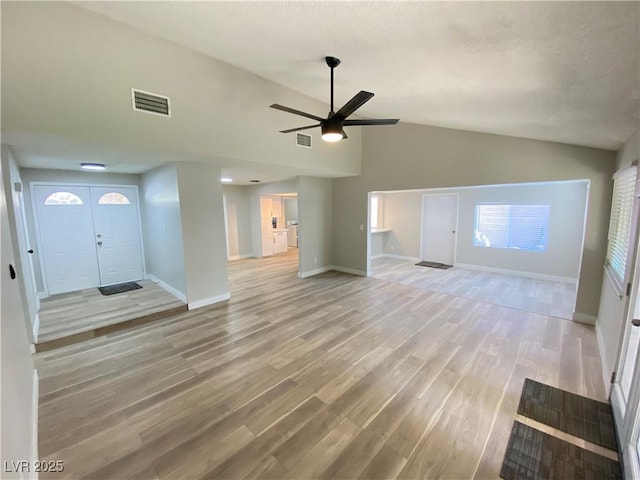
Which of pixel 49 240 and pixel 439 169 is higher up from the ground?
pixel 439 169

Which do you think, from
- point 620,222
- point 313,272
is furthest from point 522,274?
point 313,272

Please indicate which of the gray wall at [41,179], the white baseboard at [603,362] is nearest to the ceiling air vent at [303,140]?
the gray wall at [41,179]

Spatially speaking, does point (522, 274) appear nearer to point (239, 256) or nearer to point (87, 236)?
point (239, 256)

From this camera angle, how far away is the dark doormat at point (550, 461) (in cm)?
166

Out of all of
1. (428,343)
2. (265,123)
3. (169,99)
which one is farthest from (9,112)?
(428,343)

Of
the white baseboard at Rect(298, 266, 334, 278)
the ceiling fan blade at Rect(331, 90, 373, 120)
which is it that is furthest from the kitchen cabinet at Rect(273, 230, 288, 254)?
the ceiling fan blade at Rect(331, 90, 373, 120)

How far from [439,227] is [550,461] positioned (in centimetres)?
639

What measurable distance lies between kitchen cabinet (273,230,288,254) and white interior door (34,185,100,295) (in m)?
4.81

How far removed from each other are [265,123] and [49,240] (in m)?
4.46

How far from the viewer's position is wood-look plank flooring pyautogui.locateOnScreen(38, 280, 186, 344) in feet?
11.4

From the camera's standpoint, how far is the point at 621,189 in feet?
9.71

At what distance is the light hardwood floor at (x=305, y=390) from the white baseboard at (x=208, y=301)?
272mm

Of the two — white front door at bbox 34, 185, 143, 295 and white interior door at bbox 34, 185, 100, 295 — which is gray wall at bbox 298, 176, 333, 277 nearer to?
white front door at bbox 34, 185, 143, 295

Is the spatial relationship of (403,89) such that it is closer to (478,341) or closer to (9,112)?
(478,341)
